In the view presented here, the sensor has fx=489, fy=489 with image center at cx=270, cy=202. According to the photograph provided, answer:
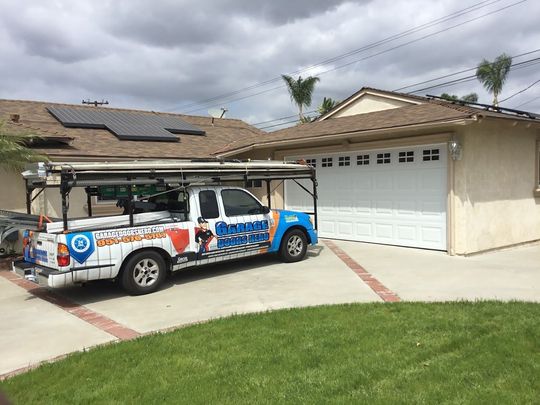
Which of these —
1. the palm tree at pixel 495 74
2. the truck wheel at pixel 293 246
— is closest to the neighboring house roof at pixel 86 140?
the truck wheel at pixel 293 246

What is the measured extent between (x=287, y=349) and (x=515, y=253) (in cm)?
759

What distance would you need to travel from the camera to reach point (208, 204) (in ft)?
28.0

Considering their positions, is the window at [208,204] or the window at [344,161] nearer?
the window at [208,204]

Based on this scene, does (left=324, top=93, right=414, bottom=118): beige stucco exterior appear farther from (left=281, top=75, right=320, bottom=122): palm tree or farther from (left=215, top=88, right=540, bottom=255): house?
(left=281, top=75, right=320, bottom=122): palm tree

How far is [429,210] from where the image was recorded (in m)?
10.6

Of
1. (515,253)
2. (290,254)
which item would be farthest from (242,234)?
(515,253)

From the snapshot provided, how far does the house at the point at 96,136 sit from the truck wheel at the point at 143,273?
18.8ft

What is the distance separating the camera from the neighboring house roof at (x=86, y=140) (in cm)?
1270

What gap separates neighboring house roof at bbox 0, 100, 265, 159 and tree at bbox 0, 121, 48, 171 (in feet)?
3.09

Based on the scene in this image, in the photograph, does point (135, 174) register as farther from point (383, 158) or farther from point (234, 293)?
point (383, 158)

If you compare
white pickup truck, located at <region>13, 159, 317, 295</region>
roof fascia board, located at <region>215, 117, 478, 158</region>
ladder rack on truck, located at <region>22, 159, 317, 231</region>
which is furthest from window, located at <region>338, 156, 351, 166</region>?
white pickup truck, located at <region>13, 159, 317, 295</region>

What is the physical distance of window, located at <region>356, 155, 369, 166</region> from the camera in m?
12.0

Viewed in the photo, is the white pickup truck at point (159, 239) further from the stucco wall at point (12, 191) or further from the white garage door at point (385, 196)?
the stucco wall at point (12, 191)

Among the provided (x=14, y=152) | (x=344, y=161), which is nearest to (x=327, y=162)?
(x=344, y=161)
